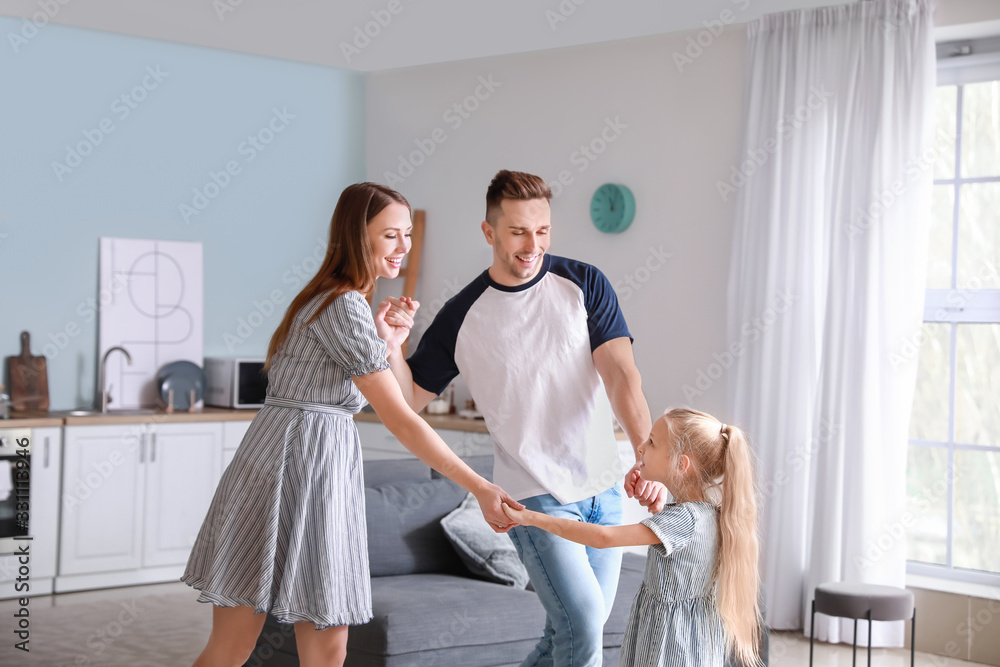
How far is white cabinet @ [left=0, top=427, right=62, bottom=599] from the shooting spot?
4.87 metres

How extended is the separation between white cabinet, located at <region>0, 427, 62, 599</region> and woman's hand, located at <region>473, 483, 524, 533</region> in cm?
342

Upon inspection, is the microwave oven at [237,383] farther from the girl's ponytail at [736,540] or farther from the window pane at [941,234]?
the girl's ponytail at [736,540]

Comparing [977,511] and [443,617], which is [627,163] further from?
[443,617]

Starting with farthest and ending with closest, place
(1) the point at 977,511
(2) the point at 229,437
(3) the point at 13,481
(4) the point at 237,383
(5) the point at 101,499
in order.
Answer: (4) the point at 237,383, (2) the point at 229,437, (5) the point at 101,499, (3) the point at 13,481, (1) the point at 977,511

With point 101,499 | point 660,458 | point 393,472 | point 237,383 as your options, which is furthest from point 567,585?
point 237,383

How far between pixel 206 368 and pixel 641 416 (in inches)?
157

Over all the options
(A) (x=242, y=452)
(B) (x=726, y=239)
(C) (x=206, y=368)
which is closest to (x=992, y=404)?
(B) (x=726, y=239)

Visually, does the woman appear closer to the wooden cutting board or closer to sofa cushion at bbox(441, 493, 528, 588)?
sofa cushion at bbox(441, 493, 528, 588)

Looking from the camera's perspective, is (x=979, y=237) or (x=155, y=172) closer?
(x=979, y=237)

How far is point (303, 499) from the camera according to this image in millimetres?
2100

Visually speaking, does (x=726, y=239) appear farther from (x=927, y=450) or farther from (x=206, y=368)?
(x=206, y=368)

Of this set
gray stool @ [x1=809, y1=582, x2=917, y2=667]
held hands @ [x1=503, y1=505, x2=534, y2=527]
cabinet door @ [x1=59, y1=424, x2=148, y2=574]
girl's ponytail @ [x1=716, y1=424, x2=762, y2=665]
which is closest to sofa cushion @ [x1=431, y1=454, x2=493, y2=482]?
gray stool @ [x1=809, y1=582, x2=917, y2=667]

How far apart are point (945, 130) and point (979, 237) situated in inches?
19.4

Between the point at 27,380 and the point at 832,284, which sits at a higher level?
the point at 832,284
